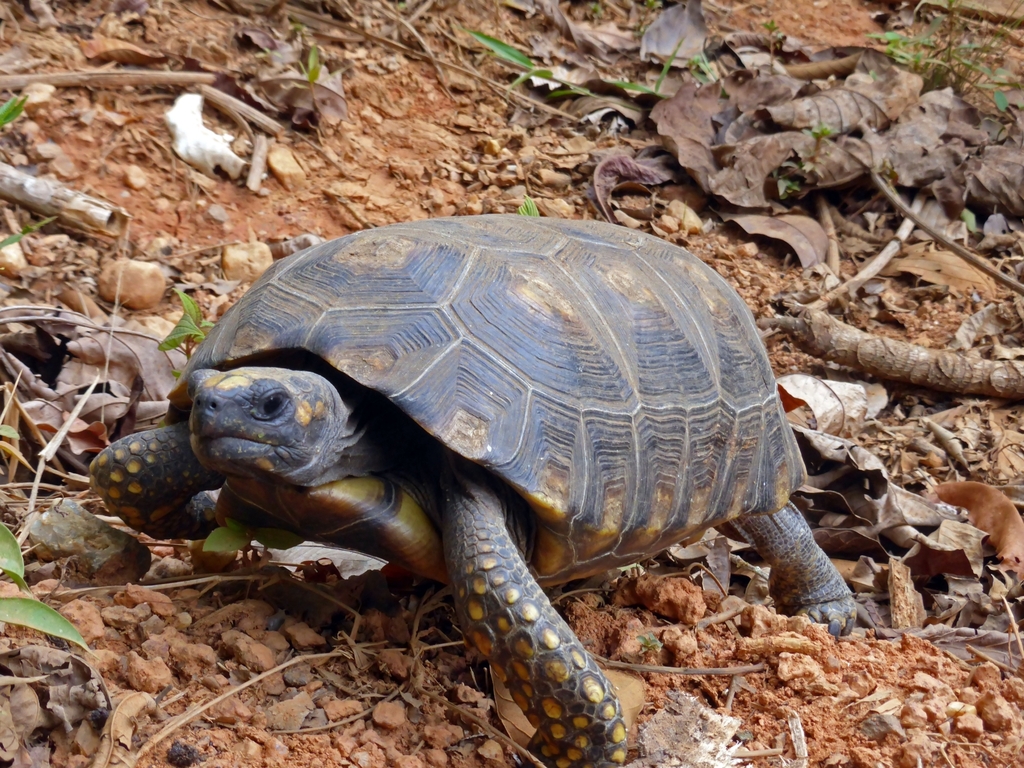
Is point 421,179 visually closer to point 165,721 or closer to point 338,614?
point 338,614

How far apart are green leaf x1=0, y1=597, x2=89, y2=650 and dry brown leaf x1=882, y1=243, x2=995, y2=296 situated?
5.60 m

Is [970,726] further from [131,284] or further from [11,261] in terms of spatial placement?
[11,261]

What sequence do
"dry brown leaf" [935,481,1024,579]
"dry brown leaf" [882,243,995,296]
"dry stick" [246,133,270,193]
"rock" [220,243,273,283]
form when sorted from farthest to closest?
1. "dry brown leaf" [882,243,995,296]
2. "dry stick" [246,133,270,193]
3. "rock" [220,243,273,283]
4. "dry brown leaf" [935,481,1024,579]

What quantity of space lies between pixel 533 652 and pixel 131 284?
3072 mm

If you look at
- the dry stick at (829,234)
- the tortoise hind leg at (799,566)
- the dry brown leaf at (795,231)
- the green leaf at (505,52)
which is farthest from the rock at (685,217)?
the tortoise hind leg at (799,566)

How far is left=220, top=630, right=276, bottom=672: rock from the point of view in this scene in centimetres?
252

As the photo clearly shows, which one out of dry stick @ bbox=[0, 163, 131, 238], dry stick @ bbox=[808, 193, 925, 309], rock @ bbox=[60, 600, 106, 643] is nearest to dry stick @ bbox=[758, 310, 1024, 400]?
dry stick @ bbox=[808, 193, 925, 309]

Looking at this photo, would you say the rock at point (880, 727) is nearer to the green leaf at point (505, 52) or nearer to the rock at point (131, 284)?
the rock at point (131, 284)

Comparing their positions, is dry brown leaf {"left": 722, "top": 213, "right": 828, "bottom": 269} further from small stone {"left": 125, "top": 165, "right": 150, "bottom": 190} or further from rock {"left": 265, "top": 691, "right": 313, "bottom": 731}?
rock {"left": 265, "top": 691, "right": 313, "bottom": 731}

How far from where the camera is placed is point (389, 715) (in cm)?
251

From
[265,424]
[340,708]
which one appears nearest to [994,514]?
[340,708]

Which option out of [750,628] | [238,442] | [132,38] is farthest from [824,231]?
[238,442]

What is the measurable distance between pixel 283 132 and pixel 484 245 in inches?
144

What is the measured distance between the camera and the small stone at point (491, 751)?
2496 millimetres
